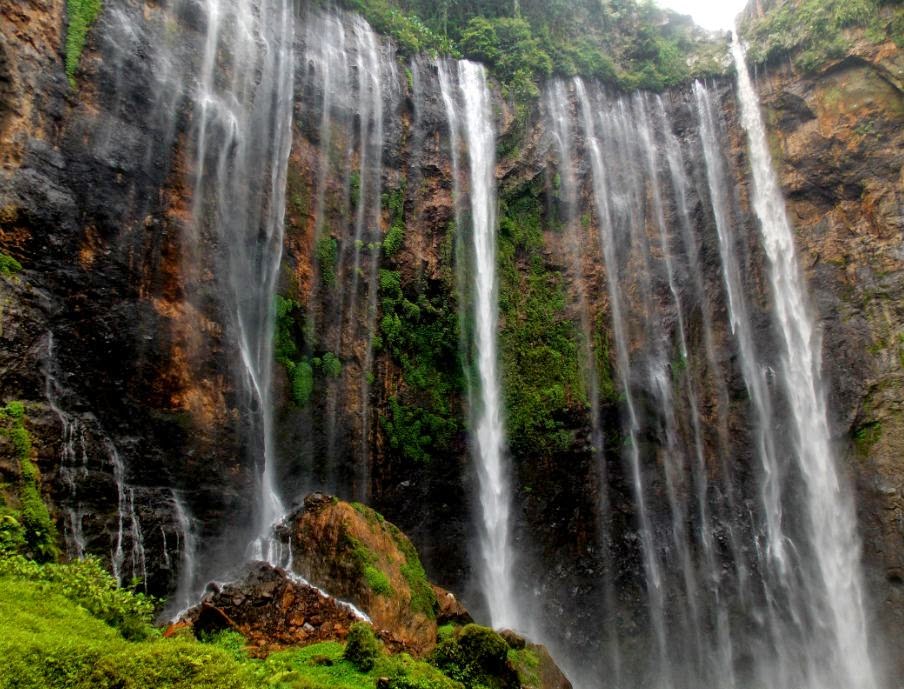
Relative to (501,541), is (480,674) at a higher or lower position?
lower

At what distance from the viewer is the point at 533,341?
51.9 feet

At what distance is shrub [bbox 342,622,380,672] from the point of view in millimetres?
5879

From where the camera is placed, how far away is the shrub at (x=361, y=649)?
19.3ft

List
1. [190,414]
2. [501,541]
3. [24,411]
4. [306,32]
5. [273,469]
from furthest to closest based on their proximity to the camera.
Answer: [306,32], [501,541], [273,469], [190,414], [24,411]

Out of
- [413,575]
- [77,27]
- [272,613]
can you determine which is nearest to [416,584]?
[413,575]

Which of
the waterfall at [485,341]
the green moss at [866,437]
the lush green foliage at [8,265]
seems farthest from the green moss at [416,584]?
the green moss at [866,437]

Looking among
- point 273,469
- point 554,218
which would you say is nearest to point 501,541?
point 273,469

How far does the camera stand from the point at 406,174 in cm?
1535

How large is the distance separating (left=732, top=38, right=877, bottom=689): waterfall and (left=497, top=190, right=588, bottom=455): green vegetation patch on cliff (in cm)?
545

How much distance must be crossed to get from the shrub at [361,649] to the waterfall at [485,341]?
7810mm

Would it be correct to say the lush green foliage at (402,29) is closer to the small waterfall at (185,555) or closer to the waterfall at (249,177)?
the waterfall at (249,177)

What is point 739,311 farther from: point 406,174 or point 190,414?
point 190,414

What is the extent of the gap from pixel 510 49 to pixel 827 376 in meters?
12.5

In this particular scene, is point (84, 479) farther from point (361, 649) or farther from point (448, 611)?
point (448, 611)
